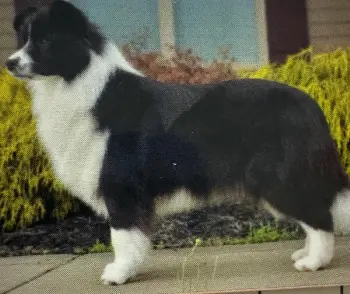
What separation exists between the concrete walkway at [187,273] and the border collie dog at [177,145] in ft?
0.23

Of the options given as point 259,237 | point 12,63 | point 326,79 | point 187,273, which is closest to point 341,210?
point 259,237

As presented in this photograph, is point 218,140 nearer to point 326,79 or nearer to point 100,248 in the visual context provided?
point 326,79

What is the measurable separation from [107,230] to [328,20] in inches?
43.6

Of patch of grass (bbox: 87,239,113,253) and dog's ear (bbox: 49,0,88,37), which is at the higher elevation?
dog's ear (bbox: 49,0,88,37)

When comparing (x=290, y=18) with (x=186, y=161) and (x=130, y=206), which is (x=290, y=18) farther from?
(x=130, y=206)

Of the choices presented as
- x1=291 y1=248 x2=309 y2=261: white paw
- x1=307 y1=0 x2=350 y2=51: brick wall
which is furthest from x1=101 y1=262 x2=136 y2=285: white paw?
x1=307 y1=0 x2=350 y2=51: brick wall

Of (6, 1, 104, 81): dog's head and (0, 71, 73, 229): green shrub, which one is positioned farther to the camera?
(0, 71, 73, 229): green shrub

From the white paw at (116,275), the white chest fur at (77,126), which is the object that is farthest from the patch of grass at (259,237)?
the white chest fur at (77,126)

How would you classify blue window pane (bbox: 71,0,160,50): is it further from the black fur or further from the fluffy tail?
the fluffy tail

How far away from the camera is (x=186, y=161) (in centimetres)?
236

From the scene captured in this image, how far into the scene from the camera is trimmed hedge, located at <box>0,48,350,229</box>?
2.32 meters

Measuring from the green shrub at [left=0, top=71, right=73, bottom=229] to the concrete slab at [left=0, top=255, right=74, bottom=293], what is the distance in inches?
5.3

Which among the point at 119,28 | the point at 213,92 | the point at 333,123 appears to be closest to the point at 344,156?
the point at 333,123

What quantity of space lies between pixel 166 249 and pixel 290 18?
0.97 metres
